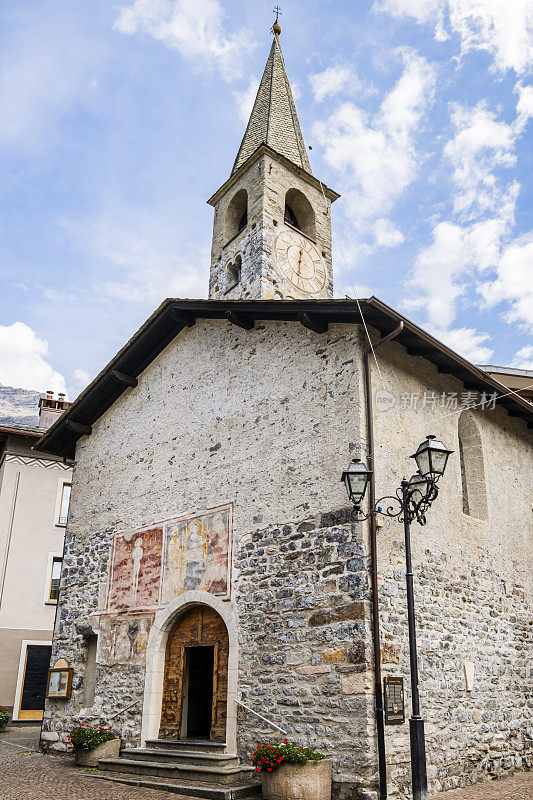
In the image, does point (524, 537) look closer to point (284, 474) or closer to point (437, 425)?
point (437, 425)

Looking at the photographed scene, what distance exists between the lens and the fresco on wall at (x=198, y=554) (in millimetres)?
9633

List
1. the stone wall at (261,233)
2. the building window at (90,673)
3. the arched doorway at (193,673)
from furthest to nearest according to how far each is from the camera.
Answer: the stone wall at (261,233)
the building window at (90,673)
the arched doorway at (193,673)

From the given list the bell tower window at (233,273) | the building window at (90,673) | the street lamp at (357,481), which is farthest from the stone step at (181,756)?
the bell tower window at (233,273)

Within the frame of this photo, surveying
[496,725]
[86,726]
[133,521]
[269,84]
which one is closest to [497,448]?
[496,725]

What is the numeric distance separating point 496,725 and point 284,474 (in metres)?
4.73

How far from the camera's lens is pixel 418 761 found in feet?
20.3

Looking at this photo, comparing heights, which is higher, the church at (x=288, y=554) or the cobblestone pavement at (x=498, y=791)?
the church at (x=288, y=554)

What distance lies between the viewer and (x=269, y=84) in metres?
21.7

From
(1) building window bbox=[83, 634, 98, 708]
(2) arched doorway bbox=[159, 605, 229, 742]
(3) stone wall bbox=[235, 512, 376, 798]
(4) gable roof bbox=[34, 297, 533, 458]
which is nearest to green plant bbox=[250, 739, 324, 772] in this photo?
(3) stone wall bbox=[235, 512, 376, 798]

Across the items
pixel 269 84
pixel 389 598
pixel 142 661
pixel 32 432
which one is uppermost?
pixel 269 84

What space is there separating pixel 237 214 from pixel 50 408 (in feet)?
32.2

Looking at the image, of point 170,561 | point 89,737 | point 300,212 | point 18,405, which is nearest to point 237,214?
point 300,212

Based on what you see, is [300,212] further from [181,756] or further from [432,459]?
[181,756]

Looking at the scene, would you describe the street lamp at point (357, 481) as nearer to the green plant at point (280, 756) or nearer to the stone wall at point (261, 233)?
the green plant at point (280, 756)
